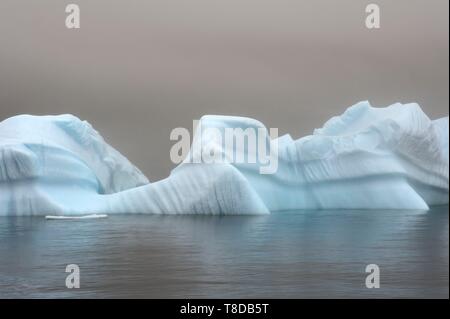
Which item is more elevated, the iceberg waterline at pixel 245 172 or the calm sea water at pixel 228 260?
the iceberg waterline at pixel 245 172

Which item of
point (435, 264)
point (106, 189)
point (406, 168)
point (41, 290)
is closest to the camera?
point (41, 290)

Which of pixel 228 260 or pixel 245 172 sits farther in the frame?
pixel 245 172

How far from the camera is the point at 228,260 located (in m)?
6.84

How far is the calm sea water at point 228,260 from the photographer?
16.6 feet

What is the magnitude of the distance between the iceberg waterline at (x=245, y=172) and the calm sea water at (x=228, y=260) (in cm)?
339

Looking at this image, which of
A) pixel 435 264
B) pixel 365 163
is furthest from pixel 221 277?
pixel 365 163

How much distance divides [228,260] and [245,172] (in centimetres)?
924

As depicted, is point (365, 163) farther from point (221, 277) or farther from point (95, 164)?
point (221, 277)

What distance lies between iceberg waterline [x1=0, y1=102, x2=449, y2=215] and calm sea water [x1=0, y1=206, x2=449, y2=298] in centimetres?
339

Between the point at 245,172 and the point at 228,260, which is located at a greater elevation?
the point at 245,172

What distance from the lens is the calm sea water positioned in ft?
16.6

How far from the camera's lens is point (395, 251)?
749 centimetres

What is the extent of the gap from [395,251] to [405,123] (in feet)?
34.6
